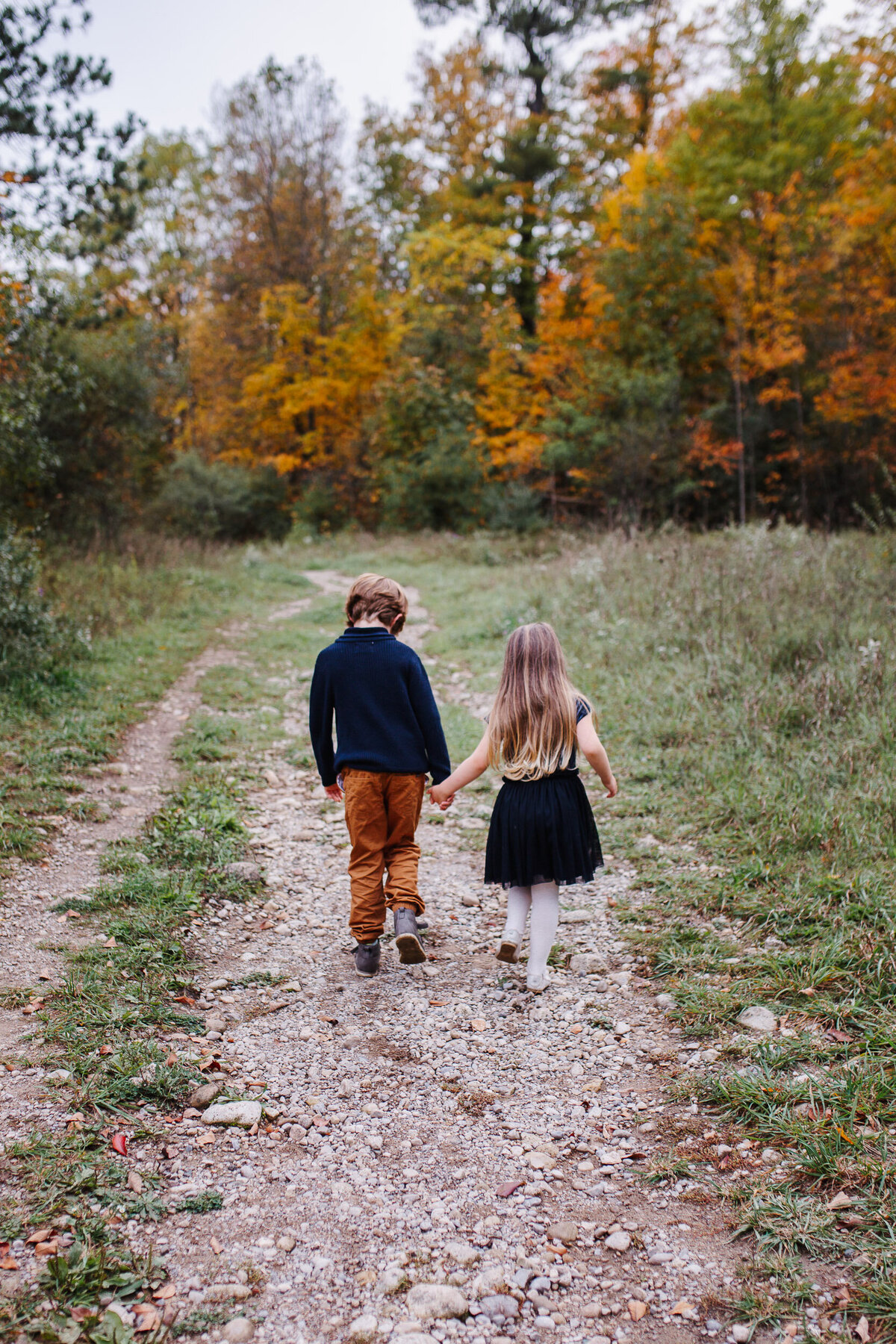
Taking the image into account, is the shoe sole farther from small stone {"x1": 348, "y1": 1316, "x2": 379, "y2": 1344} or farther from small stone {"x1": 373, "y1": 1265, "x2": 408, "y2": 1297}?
small stone {"x1": 348, "y1": 1316, "x2": 379, "y2": 1344}

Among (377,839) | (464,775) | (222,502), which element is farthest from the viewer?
(222,502)

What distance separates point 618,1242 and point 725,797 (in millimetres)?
3110

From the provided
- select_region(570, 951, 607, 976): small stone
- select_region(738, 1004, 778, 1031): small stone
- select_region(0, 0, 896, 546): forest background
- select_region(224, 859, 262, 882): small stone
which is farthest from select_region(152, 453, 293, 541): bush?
select_region(738, 1004, 778, 1031): small stone

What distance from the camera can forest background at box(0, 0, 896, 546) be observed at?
15.7 m

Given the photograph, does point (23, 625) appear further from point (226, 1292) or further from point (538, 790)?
point (226, 1292)

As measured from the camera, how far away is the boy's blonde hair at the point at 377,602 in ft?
12.2

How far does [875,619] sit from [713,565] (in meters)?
2.30

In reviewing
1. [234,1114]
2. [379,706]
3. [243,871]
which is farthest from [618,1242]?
[243,871]

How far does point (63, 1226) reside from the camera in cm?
210

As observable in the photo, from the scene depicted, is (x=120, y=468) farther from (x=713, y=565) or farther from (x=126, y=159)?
(x=713, y=565)

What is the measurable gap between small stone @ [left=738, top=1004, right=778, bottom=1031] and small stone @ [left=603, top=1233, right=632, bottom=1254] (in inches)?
42.5

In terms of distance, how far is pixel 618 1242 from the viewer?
218cm

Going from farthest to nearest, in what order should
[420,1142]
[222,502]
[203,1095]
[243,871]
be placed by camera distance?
[222,502], [243,871], [203,1095], [420,1142]

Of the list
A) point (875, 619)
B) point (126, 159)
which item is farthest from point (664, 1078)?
point (126, 159)
